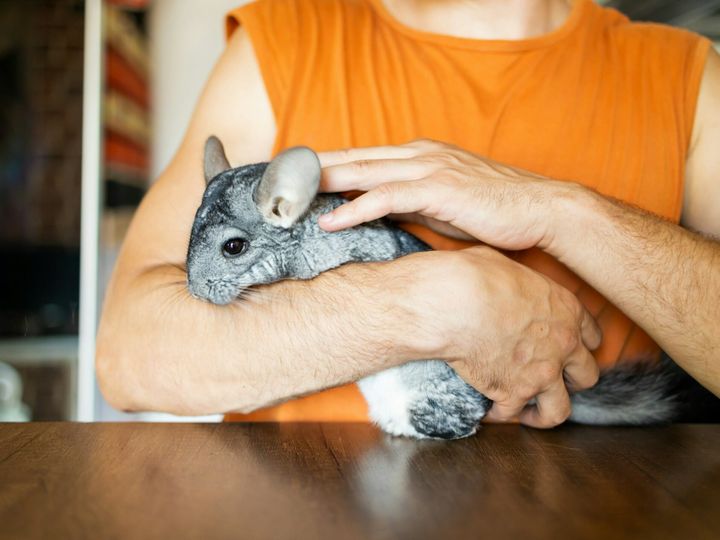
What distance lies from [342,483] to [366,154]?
0.55 metres

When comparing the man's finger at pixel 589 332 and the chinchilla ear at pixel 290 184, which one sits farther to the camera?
the man's finger at pixel 589 332

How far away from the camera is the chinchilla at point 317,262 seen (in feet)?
3.57

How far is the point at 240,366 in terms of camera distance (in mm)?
1075

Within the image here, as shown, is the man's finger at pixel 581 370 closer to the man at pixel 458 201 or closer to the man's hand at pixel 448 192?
the man at pixel 458 201

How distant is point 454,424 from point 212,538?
1.67 ft

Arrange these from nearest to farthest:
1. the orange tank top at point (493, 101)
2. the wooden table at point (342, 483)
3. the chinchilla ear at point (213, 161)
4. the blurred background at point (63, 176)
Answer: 1. the wooden table at point (342, 483)
2. the chinchilla ear at point (213, 161)
3. the orange tank top at point (493, 101)
4. the blurred background at point (63, 176)

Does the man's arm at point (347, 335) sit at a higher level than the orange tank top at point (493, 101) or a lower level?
lower

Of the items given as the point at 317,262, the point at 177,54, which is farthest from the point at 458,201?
the point at 177,54

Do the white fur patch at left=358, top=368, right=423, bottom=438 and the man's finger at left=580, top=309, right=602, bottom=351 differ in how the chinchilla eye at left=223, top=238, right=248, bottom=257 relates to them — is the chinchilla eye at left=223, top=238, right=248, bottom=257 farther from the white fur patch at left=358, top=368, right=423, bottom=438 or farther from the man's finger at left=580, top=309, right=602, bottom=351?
the man's finger at left=580, top=309, right=602, bottom=351

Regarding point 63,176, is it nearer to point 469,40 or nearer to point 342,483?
point 469,40

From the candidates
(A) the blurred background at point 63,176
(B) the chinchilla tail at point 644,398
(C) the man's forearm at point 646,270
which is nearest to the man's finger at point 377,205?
(C) the man's forearm at point 646,270

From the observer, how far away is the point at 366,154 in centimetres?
116

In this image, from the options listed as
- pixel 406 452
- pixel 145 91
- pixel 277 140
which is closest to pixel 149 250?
pixel 277 140

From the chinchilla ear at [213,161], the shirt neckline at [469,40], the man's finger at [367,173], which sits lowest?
the chinchilla ear at [213,161]
